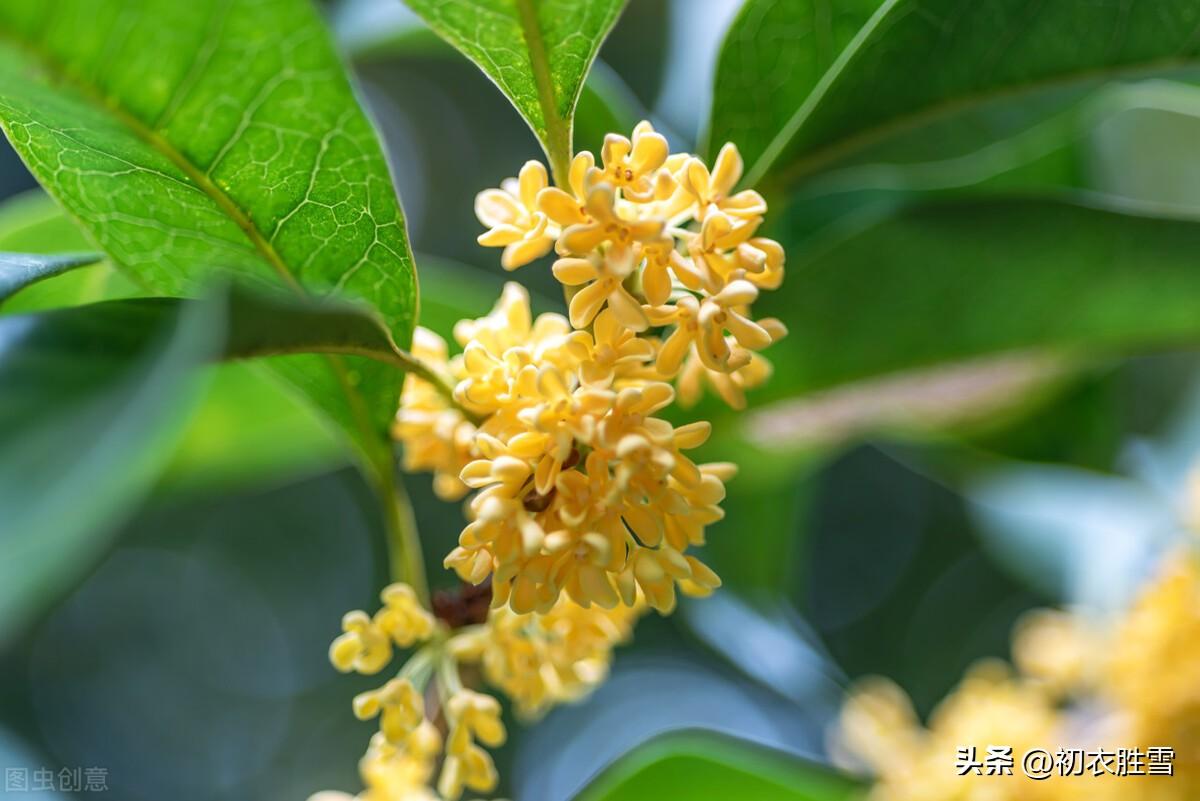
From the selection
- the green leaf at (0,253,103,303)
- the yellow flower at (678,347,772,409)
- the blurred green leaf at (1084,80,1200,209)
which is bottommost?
the yellow flower at (678,347,772,409)

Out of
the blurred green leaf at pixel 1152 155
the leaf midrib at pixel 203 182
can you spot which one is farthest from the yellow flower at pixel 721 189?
the blurred green leaf at pixel 1152 155

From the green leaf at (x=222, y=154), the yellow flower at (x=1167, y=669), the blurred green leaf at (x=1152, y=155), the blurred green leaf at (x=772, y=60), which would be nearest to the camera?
the green leaf at (x=222, y=154)

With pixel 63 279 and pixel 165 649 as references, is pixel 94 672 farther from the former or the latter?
pixel 63 279

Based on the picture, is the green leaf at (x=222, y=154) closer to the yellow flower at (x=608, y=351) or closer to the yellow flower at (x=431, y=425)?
the yellow flower at (x=431, y=425)

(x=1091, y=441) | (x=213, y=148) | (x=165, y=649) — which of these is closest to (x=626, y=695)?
(x=1091, y=441)

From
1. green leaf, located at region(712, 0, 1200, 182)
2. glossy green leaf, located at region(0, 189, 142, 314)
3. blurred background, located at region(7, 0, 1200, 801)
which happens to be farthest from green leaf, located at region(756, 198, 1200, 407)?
glossy green leaf, located at region(0, 189, 142, 314)

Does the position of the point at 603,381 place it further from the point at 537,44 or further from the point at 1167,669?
the point at 1167,669

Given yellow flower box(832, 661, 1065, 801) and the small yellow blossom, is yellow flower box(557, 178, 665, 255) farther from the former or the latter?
yellow flower box(832, 661, 1065, 801)
